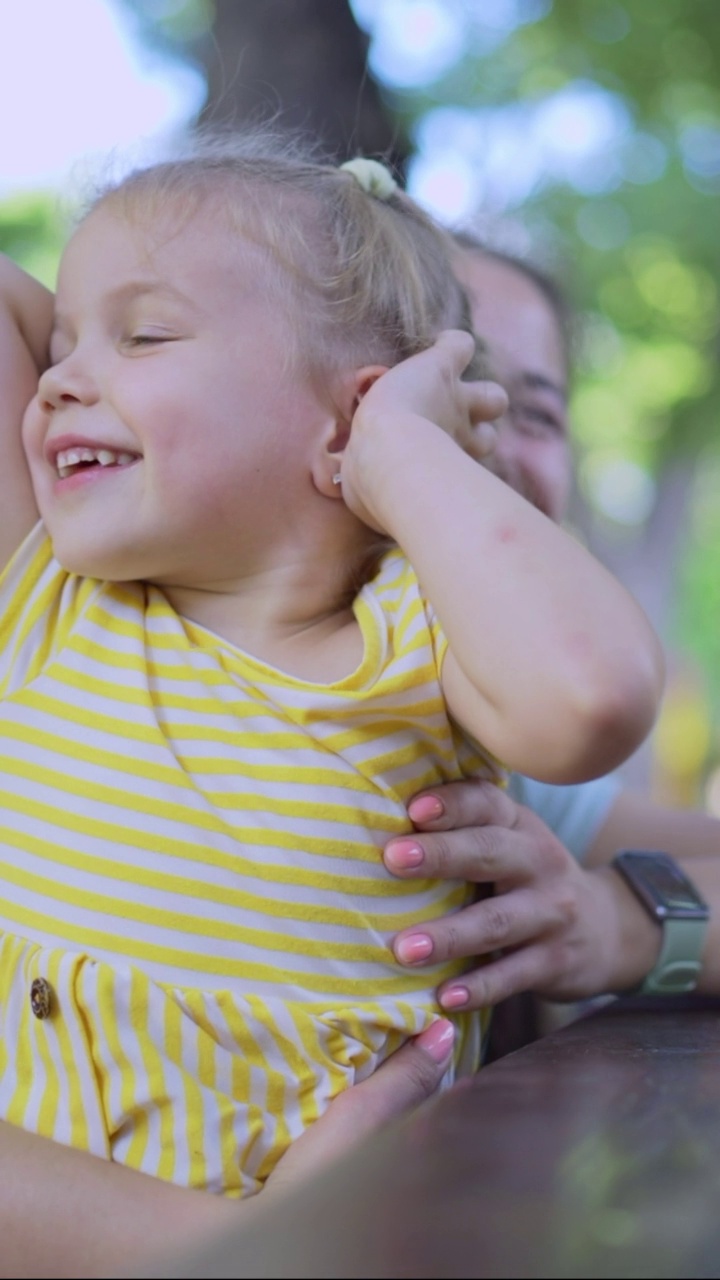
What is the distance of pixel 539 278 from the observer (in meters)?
2.46

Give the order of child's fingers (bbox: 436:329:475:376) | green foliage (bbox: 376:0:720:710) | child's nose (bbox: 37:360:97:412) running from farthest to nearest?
green foliage (bbox: 376:0:720:710) → child's fingers (bbox: 436:329:475:376) → child's nose (bbox: 37:360:97:412)

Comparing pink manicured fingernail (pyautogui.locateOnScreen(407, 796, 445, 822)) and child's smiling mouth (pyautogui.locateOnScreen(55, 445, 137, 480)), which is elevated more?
child's smiling mouth (pyautogui.locateOnScreen(55, 445, 137, 480))

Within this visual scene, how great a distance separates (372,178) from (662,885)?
3.61 ft

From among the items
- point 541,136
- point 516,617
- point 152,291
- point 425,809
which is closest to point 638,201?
point 541,136

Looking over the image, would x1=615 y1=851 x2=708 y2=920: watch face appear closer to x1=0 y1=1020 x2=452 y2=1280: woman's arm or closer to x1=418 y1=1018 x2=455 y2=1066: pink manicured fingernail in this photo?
x1=418 y1=1018 x2=455 y2=1066: pink manicured fingernail

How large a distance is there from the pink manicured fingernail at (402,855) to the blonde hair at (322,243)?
0.60 metres

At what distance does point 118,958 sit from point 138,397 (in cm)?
61

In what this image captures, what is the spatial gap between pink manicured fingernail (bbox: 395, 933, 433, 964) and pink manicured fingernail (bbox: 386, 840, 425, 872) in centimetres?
8

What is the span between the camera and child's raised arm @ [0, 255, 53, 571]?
1.56 m

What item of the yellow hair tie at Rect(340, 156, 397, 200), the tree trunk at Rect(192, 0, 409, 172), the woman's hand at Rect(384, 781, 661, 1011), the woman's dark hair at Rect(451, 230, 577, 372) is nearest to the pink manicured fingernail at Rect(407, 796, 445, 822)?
the woman's hand at Rect(384, 781, 661, 1011)

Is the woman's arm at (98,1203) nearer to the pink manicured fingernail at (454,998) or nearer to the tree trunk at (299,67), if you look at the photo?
the pink manicured fingernail at (454,998)

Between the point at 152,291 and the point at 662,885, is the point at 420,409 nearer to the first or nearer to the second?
the point at 152,291

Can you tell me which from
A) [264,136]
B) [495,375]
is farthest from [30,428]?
[495,375]

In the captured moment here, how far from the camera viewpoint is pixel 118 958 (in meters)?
1.26
